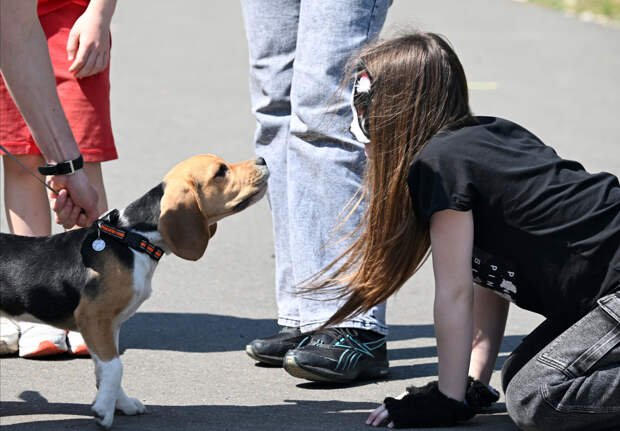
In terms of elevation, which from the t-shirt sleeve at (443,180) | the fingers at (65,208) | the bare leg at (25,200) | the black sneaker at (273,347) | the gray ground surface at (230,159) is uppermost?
the t-shirt sleeve at (443,180)

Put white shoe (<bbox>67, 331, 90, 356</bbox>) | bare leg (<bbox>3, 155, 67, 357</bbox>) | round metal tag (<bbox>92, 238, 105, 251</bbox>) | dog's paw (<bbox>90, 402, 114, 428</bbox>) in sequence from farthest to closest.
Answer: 1. bare leg (<bbox>3, 155, 67, 357</bbox>)
2. white shoe (<bbox>67, 331, 90, 356</bbox>)
3. round metal tag (<bbox>92, 238, 105, 251</bbox>)
4. dog's paw (<bbox>90, 402, 114, 428</bbox>)

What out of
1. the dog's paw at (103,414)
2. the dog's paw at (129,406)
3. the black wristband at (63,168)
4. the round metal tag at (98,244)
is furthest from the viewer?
the black wristband at (63,168)

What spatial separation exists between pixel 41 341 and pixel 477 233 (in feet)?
6.34

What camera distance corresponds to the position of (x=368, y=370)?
3.85 m

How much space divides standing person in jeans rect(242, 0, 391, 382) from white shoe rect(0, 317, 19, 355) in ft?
3.36

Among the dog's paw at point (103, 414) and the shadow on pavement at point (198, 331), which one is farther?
the shadow on pavement at point (198, 331)

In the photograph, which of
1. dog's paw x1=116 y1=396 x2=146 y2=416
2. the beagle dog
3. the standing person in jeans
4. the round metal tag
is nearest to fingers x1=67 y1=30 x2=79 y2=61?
the standing person in jeans

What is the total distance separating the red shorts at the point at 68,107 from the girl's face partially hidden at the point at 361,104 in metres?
1.32

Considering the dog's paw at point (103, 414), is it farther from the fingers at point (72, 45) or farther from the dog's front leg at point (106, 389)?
the fingers at point (72, 45)

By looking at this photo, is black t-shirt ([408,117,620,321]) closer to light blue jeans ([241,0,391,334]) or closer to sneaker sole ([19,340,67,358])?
light blue jeans ([241,0,391,334])

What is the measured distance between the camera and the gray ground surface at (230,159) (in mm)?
3566

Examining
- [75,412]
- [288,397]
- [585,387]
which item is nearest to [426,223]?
[585,387]

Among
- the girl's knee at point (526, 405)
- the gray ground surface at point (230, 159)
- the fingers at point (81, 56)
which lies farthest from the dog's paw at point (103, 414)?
the fingers at point (81, 56)

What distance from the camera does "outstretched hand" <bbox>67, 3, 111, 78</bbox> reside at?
3953 millimetres
